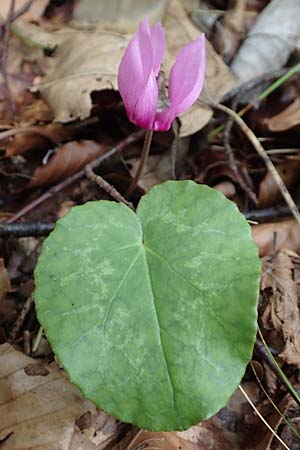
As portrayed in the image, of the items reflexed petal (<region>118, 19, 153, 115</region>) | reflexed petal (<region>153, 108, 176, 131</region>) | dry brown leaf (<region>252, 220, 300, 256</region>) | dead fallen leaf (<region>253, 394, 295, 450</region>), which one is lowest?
dead fallen leaf (<region>253, 394, 295, 450</region>)

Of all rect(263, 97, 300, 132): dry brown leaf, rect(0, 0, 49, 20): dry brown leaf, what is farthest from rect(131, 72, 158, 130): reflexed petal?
rect(0, 0, 49, 20): dry brown leaf

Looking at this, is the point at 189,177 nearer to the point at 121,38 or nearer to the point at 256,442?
the point at 121,38

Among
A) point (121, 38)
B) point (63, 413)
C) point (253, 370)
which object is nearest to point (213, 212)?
point (253, 370)

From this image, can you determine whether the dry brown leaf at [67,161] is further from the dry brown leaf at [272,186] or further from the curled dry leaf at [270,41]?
the curled dry leaf at [270,41]

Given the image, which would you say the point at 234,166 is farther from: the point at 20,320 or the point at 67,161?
the point at 20,320

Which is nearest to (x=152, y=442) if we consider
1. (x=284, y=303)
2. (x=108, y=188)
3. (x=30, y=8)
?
(x=284, y=303)

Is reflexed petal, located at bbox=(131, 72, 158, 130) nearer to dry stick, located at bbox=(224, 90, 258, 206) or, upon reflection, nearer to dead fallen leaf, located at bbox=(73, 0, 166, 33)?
dry stick, located at bbox=(224, 90, 258, 206)
